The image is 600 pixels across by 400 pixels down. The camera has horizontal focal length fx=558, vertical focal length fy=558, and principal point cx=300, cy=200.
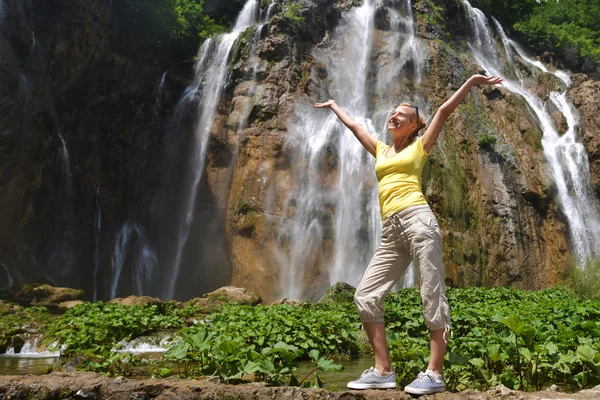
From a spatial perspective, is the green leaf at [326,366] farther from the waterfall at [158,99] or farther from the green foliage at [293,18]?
the green foliage at [293,18]

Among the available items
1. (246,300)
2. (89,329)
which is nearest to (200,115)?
(246,300)

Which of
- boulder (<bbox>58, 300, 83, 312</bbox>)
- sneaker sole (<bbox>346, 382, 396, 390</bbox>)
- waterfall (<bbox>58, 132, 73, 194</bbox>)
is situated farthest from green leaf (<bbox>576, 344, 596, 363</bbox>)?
waterfall (<bbox>58, 132, 73, 194</bbox>)

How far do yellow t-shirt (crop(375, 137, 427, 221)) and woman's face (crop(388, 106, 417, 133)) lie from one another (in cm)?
14

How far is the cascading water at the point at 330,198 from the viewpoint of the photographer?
18.5m

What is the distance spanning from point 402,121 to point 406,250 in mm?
921

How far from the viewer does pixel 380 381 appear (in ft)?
11.3

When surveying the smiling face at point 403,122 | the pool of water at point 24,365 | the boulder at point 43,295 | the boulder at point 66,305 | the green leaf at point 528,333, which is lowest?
the pool of water at point 24,365

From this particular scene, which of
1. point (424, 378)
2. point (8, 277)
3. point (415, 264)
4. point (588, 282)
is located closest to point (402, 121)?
point (415, 264)

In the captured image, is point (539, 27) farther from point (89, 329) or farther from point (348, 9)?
point (89, 329)

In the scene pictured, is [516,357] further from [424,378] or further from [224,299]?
[224,299]

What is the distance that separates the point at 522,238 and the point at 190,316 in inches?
493

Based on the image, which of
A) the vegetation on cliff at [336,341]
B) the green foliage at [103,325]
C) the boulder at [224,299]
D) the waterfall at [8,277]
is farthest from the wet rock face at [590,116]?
the waterfall at [8,277]

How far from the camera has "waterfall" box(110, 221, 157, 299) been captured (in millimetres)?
19797

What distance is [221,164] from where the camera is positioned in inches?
834
